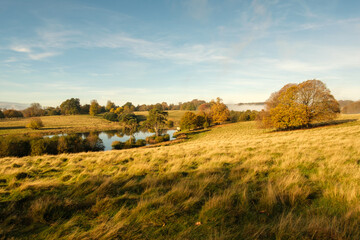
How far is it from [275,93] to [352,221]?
120ft

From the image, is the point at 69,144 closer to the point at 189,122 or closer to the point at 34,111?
the point at 189,122

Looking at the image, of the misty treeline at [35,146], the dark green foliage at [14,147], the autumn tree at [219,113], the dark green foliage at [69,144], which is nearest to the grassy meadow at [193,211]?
the dark green foliage at [69,144]

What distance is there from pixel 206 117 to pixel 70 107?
90.6m

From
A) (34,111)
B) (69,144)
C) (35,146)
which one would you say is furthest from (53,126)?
(69,144)

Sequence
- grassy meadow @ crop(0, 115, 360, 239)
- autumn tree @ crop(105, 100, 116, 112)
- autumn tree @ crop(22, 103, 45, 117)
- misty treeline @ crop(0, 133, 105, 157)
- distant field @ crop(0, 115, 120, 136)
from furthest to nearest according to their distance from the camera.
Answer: autumn tree @ crop(105, 100, 116, 112), autumn tree @ crop(22, 103, 45, 117), distant field @ crop(0, 115, 120, 136), misty treeline @ crop(0, 133, 105, 157), grassy meadow @ crop(0, 115, 360, 239)

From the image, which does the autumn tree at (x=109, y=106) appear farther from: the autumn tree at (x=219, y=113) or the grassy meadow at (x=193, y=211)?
the grassy meadow at (x=193, y=211)

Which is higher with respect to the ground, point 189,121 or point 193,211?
point 193,211

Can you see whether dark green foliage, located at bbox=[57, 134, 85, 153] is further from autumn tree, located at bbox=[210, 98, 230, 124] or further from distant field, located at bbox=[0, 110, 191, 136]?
autumn tree, located at bbox=[210, 98, 230, 124]

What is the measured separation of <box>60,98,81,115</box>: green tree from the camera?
9812 cm

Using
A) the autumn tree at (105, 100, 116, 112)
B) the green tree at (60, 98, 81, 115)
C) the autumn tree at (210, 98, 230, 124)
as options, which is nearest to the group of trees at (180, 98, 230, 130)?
the autumn tree at (210, 98, 230, 124)

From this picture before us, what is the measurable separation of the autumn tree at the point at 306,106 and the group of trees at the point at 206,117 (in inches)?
1047

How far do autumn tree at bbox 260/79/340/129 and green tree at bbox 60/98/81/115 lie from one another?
358ft

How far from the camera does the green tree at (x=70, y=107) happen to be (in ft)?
322

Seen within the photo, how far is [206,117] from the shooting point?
56.3 meters
